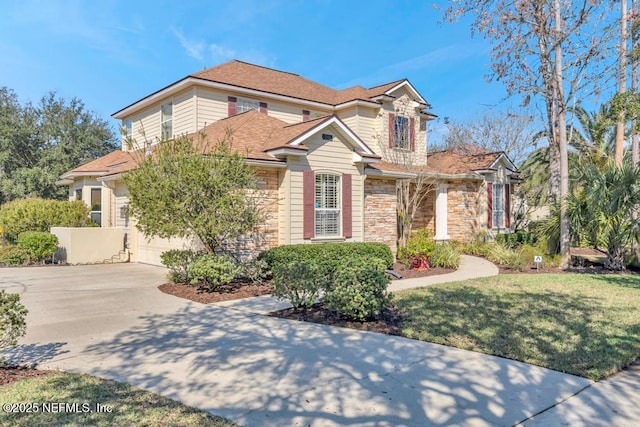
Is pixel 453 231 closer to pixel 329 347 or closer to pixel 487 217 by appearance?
pixel 487 217

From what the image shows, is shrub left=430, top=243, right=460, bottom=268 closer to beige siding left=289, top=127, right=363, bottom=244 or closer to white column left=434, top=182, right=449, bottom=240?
beige siding left=289, top=127, right=363, bottom=244

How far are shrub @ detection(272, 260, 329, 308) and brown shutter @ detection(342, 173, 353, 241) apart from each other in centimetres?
581

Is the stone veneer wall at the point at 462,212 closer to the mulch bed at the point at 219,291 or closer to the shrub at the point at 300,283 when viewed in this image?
the mulch bed at the point at 219,291

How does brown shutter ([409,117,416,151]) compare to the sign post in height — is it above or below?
above

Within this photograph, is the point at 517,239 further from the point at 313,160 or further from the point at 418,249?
the point at 313,160

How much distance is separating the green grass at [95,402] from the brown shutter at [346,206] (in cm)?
969

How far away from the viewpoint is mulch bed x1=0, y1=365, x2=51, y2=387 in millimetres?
4457

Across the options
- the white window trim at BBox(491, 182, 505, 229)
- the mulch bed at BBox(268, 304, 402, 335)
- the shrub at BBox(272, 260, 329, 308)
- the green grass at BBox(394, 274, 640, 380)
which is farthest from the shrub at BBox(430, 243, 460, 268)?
the shrub at BBox(272, 260, 329, 308)

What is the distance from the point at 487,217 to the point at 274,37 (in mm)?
12974

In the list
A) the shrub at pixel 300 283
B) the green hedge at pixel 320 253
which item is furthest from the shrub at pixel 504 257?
the shrub at pixel 300 283

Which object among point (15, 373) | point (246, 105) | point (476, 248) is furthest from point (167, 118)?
point (15, 373)

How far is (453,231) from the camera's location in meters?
19.2

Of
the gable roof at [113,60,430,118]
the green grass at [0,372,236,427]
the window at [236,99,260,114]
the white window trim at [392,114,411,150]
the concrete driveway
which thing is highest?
the gable roof at [113,60,430,118]

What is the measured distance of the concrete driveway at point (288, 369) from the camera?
3777mm
